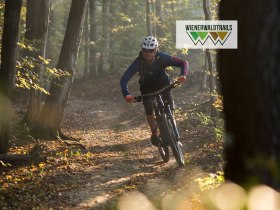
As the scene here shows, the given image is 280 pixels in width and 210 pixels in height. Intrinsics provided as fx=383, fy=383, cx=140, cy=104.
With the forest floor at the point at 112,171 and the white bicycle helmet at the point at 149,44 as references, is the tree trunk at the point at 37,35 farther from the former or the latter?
the white bicycle helmet at the point at 149,44

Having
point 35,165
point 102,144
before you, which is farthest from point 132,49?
point 35,165

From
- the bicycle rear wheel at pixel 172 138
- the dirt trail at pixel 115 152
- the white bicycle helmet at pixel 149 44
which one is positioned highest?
the white bicycle helmet at pixel 149 44

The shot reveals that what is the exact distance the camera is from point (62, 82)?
1200cm

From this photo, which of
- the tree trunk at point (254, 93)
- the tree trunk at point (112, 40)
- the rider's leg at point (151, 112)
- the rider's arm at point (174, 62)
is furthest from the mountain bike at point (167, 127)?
the tree trunk at point (112, 40)

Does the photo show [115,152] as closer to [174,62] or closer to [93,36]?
[174,62]

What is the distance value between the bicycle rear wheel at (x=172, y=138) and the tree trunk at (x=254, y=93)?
16.5 feet

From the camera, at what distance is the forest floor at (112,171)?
21.1 feet

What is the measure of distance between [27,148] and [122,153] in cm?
266

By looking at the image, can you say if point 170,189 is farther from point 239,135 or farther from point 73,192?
point 239,135

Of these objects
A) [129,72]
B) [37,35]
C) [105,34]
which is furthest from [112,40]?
[129,72]

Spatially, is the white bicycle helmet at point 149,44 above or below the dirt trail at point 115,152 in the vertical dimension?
above

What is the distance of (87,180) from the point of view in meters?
8.00

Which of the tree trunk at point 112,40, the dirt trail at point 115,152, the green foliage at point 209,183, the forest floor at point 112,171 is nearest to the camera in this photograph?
the green foliage at point 209,183

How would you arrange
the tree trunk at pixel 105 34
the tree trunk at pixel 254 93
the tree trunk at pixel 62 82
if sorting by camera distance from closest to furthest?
the tree trunk at pixel 254 93, the tree trunk at pixel 62 82, the tree trunk at pixel 105 34
